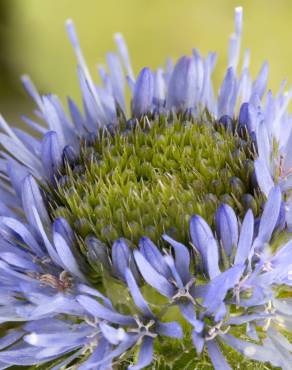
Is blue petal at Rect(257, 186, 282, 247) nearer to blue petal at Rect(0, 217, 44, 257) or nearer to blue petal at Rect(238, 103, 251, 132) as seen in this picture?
blue petal at Rect(238, 103, 251, 132)

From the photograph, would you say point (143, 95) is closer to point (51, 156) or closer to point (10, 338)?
point (51, 156)

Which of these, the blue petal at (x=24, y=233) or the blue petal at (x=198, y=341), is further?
the blue petal at (x=24, y=233)

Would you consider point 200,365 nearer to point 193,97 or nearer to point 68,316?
point 68,316

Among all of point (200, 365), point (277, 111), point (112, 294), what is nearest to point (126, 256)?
point (112, 294)

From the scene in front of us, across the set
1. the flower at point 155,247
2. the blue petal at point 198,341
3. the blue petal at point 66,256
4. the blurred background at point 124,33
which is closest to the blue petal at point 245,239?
the flower at point 155,247

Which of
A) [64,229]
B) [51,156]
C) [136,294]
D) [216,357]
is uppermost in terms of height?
[51,156]

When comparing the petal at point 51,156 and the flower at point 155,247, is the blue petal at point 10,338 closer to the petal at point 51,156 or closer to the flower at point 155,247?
the flower at point 155,247

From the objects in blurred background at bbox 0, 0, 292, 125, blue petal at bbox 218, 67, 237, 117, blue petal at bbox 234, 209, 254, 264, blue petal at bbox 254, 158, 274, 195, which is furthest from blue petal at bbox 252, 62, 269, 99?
blurred background at bbox 0, 0, 292, 125

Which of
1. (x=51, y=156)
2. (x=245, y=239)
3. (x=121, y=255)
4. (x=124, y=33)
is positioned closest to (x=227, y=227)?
(x=245, y=239)
